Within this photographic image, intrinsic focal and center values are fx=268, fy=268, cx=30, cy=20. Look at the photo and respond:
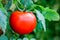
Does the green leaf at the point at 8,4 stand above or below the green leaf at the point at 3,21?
above

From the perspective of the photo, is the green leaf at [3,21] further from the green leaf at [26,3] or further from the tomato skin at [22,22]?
the green leaf at [26,3]

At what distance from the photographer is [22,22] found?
43.4 inches

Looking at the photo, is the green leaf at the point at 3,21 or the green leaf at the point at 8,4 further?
the green leaf at the point at 8,4

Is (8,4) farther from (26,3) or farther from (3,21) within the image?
(3,21)

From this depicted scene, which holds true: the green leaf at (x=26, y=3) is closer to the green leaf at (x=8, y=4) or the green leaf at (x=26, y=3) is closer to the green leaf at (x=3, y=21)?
the green leaf at (x=8, y=4)

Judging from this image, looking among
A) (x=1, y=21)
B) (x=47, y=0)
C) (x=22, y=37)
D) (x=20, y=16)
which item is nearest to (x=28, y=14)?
(x=20, y=16)

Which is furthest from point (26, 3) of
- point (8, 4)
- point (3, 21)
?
point (3, 21)

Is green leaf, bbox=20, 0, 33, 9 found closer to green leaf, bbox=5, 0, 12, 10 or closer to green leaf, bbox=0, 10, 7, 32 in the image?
green leaf, bbox=5, 0, 12, 10

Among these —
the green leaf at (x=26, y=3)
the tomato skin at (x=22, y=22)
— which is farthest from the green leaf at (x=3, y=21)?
the green leaf at (x=26, y=3)

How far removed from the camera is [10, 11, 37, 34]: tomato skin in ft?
3.59

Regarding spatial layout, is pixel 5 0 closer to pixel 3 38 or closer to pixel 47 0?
pixel 3 38

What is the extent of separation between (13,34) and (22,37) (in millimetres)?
62

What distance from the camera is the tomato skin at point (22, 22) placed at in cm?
109

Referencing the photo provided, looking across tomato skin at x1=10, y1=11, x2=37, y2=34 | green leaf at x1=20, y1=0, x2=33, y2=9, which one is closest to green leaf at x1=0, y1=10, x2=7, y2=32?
tomato skin at x1=10, y1=11, x2=37, y2=34
